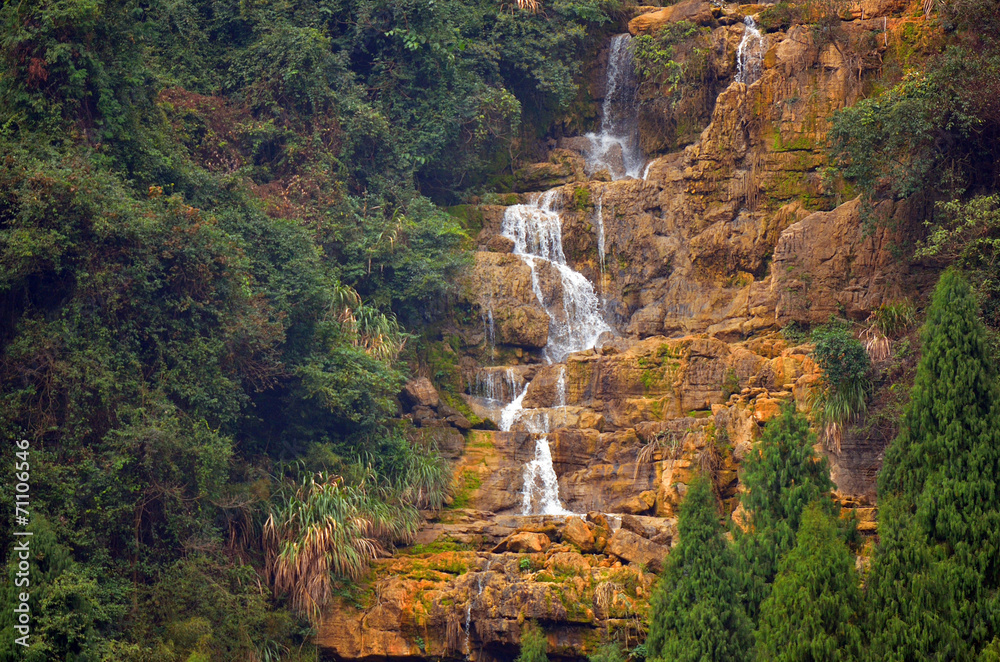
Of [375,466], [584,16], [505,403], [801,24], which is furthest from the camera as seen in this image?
[584,16]

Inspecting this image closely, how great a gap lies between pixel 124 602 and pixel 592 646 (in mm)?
7999

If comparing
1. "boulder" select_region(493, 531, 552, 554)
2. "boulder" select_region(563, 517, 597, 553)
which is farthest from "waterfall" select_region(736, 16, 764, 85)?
"boulder" select_region(493, 531, 552, 554)

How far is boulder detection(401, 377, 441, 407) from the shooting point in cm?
2578

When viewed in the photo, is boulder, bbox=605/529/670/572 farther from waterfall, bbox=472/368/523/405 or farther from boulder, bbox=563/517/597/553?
waterfall, bbox=472/368/523/405

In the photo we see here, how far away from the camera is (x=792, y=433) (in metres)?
17.2

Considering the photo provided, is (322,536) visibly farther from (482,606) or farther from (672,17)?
(672,17)

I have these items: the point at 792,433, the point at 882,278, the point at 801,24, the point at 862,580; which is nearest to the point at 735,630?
the point at 862,580

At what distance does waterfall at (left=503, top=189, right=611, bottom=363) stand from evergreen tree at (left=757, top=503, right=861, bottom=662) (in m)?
14.2

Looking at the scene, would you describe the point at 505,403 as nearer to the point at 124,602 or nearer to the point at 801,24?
the point at 124,602

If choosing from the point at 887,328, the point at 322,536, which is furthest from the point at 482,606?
the point at 887,328

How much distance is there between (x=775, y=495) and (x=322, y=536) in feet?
28.4

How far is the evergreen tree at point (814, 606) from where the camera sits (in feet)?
44.6

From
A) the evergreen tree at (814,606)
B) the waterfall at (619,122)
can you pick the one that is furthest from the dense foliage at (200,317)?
the evergreen tree at (814,606)

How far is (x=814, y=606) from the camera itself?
13.9m
